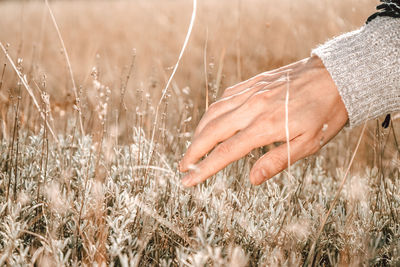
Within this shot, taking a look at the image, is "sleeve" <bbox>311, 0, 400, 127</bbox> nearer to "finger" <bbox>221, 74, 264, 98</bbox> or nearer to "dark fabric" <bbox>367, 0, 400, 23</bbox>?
"dark fabric" <bbox>367, 0, 400, 23</bbox>

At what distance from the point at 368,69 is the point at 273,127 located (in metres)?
0.41

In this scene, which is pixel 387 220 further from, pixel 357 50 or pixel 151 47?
pixel 151 47

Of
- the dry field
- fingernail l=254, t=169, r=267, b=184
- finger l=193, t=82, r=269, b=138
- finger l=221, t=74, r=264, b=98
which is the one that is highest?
finger l=221, t=74, r=264, b=98

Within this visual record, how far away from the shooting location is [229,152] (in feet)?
4.49

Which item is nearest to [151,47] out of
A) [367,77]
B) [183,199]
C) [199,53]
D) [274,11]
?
[199,53]

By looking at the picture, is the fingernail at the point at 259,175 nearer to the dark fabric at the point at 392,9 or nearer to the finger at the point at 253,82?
the finger at the point at 253,82

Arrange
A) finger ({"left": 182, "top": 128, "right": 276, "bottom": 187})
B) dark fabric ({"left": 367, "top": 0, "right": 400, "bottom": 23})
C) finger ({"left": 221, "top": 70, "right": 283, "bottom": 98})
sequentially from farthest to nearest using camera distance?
finger ({"left": 221, "top": 70, "right": 283, "bottom": 98}) < dark fabric ({"left": 367, "top": 0, "right": 400, "bottom": 23}) < finger ({"left": 182, "top": 128, "right": 276, "bottom": 187})

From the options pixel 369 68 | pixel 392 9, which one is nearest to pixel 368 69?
pixel 369 68

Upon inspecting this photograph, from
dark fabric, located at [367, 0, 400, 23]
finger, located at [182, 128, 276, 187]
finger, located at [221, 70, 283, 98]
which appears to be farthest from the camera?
finger, located at [221, 70, 283, 98]

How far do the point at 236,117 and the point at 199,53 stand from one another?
5.38 m

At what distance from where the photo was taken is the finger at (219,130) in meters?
1.40

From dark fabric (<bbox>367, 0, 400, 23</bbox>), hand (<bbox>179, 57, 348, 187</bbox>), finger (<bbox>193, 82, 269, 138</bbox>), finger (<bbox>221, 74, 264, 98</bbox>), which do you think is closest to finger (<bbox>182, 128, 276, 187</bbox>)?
hand (<bbox>179, 57, 348, 187</bbox>)

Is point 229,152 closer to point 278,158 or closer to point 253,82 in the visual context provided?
point 278,158

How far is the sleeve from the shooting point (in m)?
1.40
